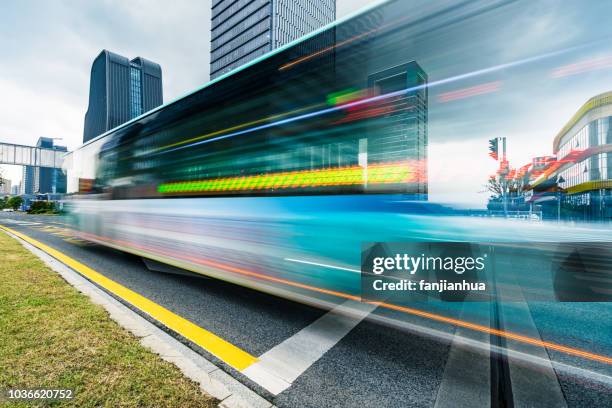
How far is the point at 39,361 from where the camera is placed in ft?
7.89

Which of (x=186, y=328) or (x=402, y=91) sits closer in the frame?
(x=402, y=91)

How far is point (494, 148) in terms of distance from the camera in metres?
2.62

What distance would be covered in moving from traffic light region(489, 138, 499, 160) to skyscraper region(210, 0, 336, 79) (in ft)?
232

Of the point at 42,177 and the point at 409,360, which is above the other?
the point at 42,177

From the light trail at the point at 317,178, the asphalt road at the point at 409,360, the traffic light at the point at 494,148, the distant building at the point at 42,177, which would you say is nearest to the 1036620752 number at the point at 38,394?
the asphalt road at the point at 409,360

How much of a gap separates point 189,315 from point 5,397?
6.02 feet

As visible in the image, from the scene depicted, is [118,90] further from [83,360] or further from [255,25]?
[83,360]

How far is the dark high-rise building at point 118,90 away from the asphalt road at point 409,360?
104536mm

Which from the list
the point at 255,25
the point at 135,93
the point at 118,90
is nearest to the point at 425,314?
the point at 255,25

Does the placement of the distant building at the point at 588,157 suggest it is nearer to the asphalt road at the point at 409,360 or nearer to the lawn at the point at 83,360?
the asphalt road at the point at 409,360

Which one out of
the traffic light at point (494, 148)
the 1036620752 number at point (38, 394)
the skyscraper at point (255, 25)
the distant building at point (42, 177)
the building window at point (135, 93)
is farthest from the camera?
the building window at point (135, 93)

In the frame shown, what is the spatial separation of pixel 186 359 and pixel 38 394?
965 mm

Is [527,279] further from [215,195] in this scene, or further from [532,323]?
[215,195]

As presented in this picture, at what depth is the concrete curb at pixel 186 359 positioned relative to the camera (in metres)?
2.05
